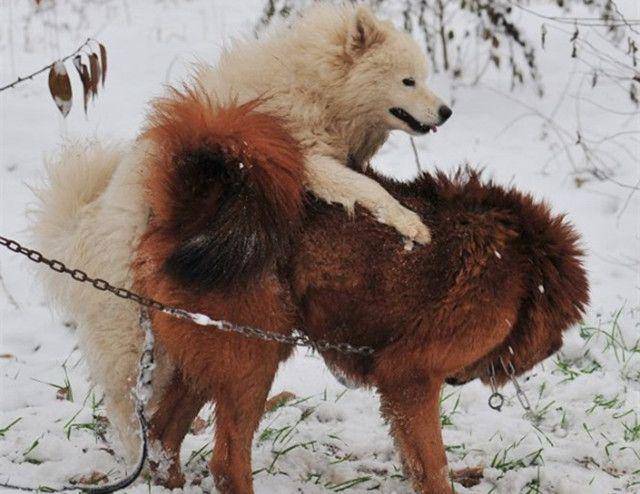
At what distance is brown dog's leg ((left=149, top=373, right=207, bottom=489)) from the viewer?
13.0ft

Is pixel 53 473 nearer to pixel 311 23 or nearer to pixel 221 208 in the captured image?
pixel 221 208

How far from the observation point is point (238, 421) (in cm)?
370

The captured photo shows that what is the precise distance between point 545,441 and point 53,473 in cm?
225

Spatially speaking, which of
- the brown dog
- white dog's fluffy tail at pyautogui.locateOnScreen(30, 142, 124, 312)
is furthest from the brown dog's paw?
white dog's fluffy tail at pyautogui.locateOnScreen(30, 142, 124, 312)

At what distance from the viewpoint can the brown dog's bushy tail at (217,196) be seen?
11.5 ft

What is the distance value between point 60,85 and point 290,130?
0.94 meters

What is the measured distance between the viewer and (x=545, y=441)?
14.9 feet

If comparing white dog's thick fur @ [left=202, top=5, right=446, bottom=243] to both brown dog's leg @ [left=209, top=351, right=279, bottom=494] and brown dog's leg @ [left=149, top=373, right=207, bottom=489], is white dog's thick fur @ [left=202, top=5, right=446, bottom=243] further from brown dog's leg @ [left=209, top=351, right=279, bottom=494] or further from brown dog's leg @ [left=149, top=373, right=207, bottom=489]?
brown dog's leg @ [left=149, top=373, right=207, bottom=489]

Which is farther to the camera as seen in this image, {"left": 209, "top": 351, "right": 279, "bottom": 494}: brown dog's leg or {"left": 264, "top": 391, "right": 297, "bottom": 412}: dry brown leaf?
{"left": 264, "top": 391, "right": 297, "bottom": 412}: dry brown leaf

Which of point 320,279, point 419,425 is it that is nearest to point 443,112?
point 320,279

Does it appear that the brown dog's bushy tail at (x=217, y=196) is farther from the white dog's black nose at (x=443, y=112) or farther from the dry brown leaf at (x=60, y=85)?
the white dog's black nose at (x=443, y=112)

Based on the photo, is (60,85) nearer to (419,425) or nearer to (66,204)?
(66,204)

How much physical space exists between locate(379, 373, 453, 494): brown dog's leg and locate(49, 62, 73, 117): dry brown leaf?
5.39 feet

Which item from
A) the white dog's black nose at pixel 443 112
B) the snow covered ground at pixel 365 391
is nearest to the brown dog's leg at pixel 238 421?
the snow covered ground at pixel 365 391
